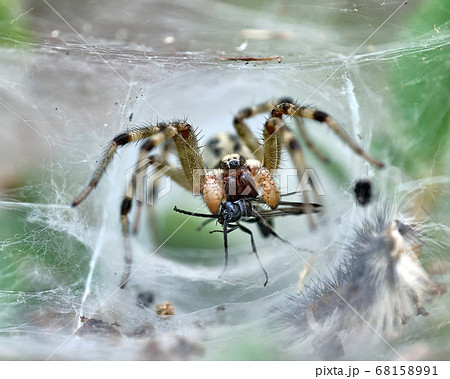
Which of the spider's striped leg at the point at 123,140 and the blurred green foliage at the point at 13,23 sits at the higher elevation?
the blurred green foliage at the point at 13,23

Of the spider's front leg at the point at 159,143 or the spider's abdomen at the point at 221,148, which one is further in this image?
the spider's abdomen at the point at 221,148

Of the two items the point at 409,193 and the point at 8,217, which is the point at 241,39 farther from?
the point at 8,217

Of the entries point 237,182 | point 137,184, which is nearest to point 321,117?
point 237,182

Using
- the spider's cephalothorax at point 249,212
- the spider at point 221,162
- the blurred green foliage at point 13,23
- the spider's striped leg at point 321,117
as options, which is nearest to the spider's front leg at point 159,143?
the spider at point 221,162

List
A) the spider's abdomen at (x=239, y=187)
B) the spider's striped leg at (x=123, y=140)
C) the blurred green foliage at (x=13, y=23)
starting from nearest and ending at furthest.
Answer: the spider's striped leg at (x=123, y=140) < the spider's abdomen at (x=239, y=187) < the blurred green foliage at (x=13, y=23)

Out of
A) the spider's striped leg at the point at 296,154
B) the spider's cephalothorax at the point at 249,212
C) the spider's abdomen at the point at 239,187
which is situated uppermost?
the spider's striped leg at the point at 296,154

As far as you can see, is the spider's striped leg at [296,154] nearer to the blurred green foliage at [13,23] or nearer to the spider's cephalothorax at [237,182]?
Result: the spider's cephalothorax at [237,182]

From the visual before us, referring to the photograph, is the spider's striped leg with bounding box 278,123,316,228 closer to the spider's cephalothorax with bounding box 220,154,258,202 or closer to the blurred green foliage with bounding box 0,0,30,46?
the spider's cephalothorax with bounding box 220,154,258,202

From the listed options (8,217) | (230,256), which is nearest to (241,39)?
(230,256)
